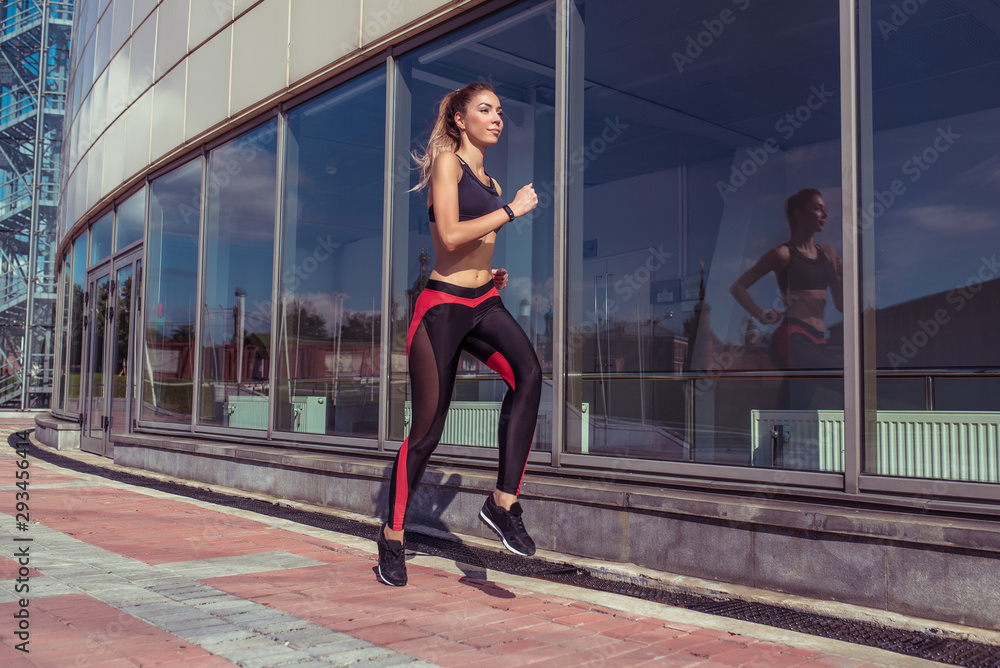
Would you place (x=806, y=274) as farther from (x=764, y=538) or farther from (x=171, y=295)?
(x=171, y=295)

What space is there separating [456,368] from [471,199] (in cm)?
71

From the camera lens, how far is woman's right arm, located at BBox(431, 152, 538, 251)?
348cm

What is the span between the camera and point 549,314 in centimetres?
615

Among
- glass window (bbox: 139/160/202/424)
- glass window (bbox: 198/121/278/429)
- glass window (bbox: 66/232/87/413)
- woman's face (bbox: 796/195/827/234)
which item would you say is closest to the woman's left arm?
woman's face (bbox: 796/195/827/234)

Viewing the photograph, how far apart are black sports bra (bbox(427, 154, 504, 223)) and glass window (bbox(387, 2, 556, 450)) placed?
247 centimetres

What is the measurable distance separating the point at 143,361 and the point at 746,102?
29.5 ft

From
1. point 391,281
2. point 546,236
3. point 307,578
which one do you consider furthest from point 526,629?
point 391,281

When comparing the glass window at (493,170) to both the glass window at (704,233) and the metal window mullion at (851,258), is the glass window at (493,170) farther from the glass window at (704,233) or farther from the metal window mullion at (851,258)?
the metal window mullion at (851,258)

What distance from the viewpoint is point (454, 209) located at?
357 cm

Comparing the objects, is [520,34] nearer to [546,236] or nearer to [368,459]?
[546,236]

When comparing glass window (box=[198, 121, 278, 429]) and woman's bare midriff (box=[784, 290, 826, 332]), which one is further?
glass window (box=[198, 121, 278, 429])

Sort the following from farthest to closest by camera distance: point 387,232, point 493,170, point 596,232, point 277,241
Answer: point 277,241 → point 493,170 → point 596,232 → point 387,232

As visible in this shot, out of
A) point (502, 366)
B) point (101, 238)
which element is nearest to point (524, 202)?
point (502, 366)

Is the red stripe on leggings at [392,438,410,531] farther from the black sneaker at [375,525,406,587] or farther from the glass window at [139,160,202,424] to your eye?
the glass window at [139,160,202,424]
